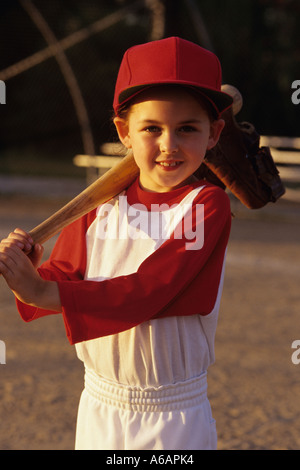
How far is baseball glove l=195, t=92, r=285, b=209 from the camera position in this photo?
1.74 m

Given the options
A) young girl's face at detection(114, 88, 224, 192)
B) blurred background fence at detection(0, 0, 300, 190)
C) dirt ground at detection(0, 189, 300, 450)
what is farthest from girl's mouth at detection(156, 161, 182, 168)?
blurred background fence at detection(0, 0, 300, 190)

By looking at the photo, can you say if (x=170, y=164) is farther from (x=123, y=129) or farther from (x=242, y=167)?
(x=242, y=167)

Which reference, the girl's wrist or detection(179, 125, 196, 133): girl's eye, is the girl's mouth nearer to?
detection(179, 125, 196, 133): girl's eye

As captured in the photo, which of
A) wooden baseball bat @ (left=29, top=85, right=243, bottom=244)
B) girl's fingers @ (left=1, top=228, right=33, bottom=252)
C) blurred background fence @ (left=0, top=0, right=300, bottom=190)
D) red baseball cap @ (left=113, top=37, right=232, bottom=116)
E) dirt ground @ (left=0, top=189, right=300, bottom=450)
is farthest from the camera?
blurred background fence @ (left=0, top=0, right=300, bottom=190)

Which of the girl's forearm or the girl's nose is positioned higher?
the girl's nose

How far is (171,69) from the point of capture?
1.44 m

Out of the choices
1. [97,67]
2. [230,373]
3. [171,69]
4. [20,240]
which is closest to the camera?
[171,69]

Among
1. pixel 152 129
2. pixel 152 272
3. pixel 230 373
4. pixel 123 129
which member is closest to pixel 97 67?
pixel 230 373

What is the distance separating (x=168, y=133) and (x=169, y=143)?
0.9 inches

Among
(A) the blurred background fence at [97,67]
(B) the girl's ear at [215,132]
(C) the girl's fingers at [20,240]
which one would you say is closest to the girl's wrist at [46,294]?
(C) the girl's fingers at [20,240]

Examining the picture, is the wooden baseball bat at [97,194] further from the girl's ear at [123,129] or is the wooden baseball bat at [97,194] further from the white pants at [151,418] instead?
the white pants at [151,418]

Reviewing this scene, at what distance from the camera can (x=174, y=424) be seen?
5.13 feet

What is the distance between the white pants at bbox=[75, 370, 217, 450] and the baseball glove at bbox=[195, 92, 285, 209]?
0.49 m
